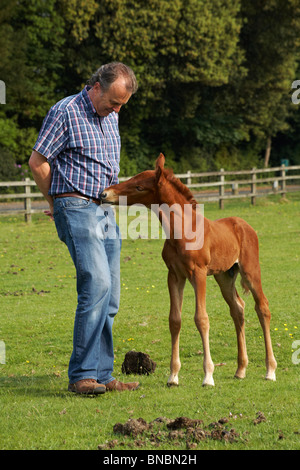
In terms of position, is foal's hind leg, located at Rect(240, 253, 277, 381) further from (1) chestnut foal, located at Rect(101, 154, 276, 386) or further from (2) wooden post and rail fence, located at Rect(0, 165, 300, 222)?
(2) wooden post and rail fence, located at Rect(0, 165, 300, 222)

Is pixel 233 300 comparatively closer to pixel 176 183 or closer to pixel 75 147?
pixel 176 183

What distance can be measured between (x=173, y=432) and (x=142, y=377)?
2120 mm

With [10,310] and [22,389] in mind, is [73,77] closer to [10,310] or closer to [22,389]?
[10,310]

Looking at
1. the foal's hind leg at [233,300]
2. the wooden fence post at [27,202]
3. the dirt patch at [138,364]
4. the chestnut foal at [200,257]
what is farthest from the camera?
the wooden fence post at [27,202]

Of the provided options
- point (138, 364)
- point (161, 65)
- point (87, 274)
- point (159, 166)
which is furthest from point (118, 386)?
point (161, 65)

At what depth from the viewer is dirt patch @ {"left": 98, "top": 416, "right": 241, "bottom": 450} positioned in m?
4.52

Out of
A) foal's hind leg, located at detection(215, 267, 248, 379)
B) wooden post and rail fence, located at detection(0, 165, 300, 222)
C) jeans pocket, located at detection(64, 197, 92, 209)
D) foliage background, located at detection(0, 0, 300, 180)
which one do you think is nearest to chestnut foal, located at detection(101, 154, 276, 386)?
foal's hind leg, located at detection(215, 267, 248, 379)

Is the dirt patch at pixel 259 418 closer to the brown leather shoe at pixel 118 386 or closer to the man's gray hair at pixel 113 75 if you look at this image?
the brown leather shoe at pixel 118 386

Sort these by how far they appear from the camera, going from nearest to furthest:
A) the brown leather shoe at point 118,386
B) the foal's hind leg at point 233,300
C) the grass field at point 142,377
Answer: the grass field at point 142,377 → the brown leather shoe at point 118,386 → the foal's hind leg at point 233,300

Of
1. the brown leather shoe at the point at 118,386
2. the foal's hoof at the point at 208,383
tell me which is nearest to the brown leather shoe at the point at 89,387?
the brown leather shoe at the point at 118,386

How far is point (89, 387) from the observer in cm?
578

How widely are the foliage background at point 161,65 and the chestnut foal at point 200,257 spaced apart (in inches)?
1037

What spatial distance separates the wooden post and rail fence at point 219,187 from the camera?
910 inches

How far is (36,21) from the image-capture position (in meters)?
35.7
